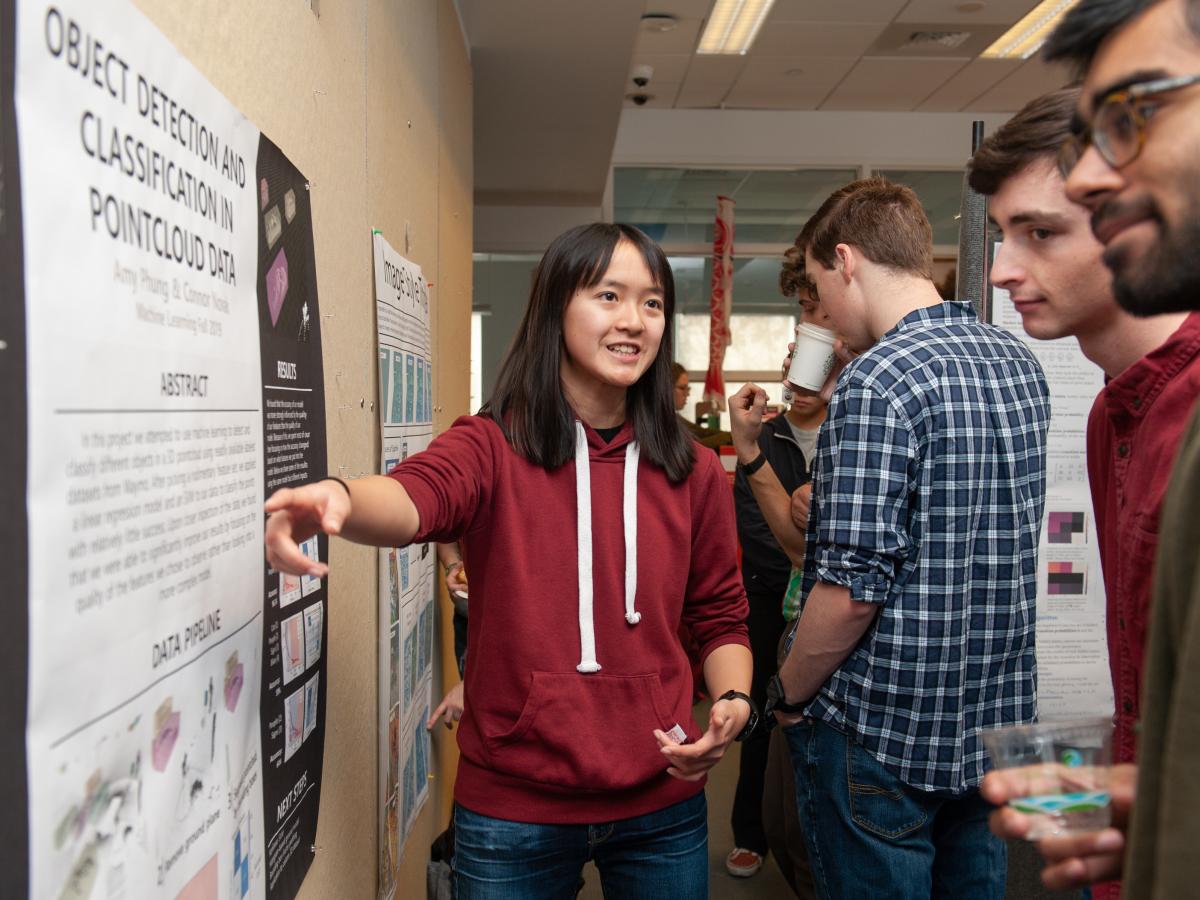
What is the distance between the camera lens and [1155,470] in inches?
40.9

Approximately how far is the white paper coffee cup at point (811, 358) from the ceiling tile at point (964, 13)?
4.16 metres

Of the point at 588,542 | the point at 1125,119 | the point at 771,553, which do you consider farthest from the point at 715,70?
the point at 1125,119

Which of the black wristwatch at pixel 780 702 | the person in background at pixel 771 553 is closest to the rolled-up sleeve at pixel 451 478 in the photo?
the black wristwatch at pixel 780 702

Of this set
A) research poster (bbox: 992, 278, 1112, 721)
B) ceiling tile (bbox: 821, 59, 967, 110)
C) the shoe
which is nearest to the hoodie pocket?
research poster (bbox: 992, 278, 1112, 721)

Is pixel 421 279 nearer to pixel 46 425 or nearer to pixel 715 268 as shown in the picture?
pixel 46 425

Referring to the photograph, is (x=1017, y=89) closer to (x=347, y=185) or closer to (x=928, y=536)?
(x=928, y=536)

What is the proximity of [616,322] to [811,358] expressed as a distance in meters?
0.86

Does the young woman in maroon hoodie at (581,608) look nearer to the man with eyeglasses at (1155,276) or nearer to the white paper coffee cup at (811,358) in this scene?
the man with eyeglasses at (1155,276)

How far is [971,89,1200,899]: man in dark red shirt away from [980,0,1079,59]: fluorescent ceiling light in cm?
491

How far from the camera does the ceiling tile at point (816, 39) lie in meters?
5.70

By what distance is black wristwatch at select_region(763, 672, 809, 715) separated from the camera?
Answer: 5.07ft

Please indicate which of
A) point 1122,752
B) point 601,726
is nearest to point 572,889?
point 601,726

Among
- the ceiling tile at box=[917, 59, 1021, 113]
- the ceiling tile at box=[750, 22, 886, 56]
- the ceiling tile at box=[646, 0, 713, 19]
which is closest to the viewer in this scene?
the ceiling tile at box=[646, 0, 713, 19]

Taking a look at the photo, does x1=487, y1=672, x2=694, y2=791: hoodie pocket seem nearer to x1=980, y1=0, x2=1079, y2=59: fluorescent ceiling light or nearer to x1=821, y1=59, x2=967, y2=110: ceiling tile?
x1=980, y1=0, x2=1079, y2=59: fluorescent ceiling light
